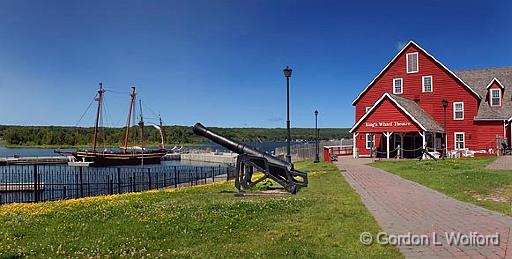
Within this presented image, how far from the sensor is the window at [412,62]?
3962cm

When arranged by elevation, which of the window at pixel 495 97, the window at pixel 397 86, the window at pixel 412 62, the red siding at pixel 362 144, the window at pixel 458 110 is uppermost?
the window at pixel 412 62

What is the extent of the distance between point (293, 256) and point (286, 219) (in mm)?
2963

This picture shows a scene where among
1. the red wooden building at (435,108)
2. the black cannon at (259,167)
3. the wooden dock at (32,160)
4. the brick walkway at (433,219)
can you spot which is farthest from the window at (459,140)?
the wooden dock at (32,160)

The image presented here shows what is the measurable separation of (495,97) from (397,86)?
8102 millimetres

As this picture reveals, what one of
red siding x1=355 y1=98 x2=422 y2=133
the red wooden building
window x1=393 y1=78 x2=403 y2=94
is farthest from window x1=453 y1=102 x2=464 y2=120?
red siding x1=355 y1=98 x2=422 y2=133

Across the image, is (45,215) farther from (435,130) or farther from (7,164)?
(7,164)

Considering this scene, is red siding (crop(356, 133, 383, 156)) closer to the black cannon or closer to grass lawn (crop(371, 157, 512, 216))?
grass lawn (crop(371, 157, 512, 216))

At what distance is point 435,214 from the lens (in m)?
10.3

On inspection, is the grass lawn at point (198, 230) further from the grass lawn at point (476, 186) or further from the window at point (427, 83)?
the window at point (427, 83)

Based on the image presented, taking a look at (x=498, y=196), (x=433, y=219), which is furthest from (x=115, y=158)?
(x=433, y=219)

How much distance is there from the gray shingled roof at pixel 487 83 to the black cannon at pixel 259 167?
29.0 m

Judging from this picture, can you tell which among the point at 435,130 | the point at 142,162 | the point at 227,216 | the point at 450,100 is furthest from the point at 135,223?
the point at 142,162

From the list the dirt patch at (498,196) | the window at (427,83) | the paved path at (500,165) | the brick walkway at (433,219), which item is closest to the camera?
the brick walkway at (433,219)

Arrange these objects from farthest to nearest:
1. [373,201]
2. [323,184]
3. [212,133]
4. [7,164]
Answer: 1. [7,164]
2. [323,184]
3. [212,133]
4. [373,201]
